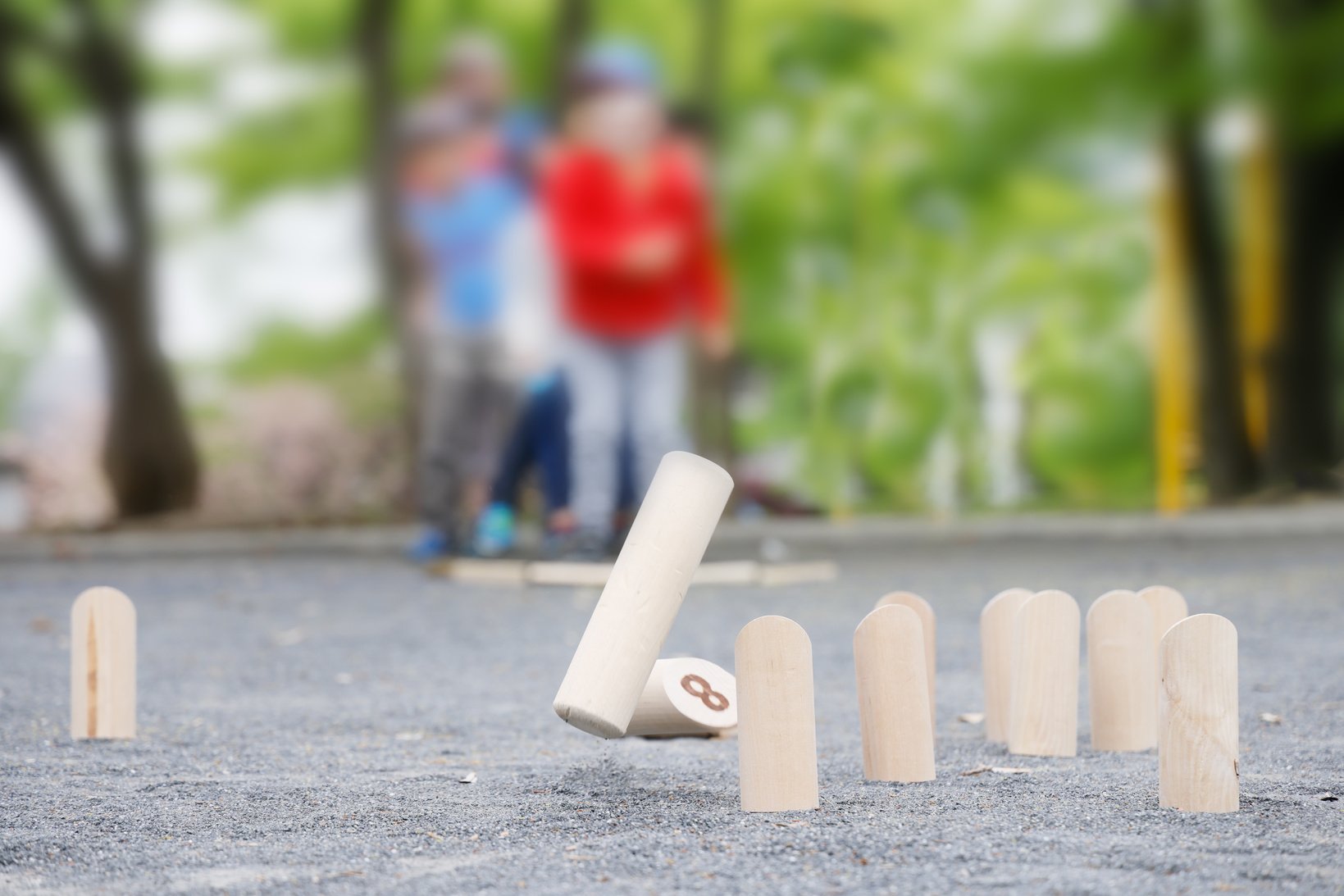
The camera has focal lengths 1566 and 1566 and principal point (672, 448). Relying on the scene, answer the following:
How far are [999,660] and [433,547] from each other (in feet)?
16.8

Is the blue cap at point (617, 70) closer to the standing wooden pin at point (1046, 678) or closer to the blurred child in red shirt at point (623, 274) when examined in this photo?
the blurred child in red shirt at point (623, 274)

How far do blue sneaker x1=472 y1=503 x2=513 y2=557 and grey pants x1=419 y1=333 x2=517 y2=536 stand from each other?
7.3 inches

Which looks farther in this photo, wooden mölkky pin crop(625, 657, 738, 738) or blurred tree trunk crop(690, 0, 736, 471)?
blurred tree trunk crop(690, 0, 736, 471)

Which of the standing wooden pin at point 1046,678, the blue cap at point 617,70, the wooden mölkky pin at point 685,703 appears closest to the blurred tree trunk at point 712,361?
the blue cap at point 617,70

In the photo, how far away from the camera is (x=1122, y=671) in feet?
10.4

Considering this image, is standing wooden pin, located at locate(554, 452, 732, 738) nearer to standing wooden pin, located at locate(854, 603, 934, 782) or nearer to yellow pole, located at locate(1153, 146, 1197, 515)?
standing wooden pin, located at locate(854, 603, 934, 782)

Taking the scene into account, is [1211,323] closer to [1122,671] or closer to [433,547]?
[433,547]

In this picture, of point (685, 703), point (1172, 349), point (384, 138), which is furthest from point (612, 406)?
point (1172, 349)

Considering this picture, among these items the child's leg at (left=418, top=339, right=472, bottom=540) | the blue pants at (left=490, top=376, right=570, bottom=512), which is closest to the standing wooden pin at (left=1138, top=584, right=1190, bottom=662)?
the blue pants at (left=490, top=376, right=570, bottom=512)

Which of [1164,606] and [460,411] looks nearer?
[1164,606]

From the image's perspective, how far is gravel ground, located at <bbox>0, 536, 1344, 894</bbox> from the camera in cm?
225

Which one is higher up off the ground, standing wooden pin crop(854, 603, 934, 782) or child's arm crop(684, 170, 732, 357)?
child's arm crop(684, 170, 732, 357)

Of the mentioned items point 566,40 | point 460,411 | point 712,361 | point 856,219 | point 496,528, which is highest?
point 566,40

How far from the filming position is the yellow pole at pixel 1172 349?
11055 millimetres
